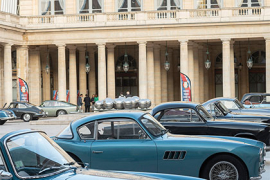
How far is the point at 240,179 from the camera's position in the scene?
977 cm

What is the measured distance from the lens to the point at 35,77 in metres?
46.2

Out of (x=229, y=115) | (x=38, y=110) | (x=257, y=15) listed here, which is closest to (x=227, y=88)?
(x=257, y=15)

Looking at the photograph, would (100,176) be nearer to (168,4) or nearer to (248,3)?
(248,3)

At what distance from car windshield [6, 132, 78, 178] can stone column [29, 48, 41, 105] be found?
4012 centimetres

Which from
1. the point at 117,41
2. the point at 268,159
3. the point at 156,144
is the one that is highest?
the point at 117,41

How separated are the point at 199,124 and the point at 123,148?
3879 millimetres

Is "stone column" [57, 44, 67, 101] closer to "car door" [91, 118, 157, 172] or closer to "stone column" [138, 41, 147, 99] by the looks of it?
"stone column" [138, 41, 147, 99]

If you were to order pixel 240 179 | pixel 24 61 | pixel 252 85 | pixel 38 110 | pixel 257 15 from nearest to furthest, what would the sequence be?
pixel 240 179
pixel 38 110
pixel 257 15
pixel 24 61
pixel 252 85

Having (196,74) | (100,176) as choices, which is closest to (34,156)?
(100,176)

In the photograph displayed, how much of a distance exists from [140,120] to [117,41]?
113ft

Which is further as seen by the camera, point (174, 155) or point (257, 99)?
point (257, 99)

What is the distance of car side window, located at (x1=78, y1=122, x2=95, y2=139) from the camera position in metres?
10.4

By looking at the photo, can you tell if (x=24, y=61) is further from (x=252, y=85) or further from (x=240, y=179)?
(x=240, y=179)

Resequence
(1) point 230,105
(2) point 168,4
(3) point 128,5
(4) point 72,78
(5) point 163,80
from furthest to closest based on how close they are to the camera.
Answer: (5) point 163,80 → (4) point 72,78 → (3) point 128,5 → (2) point 168,4 → (1) point 230,105
